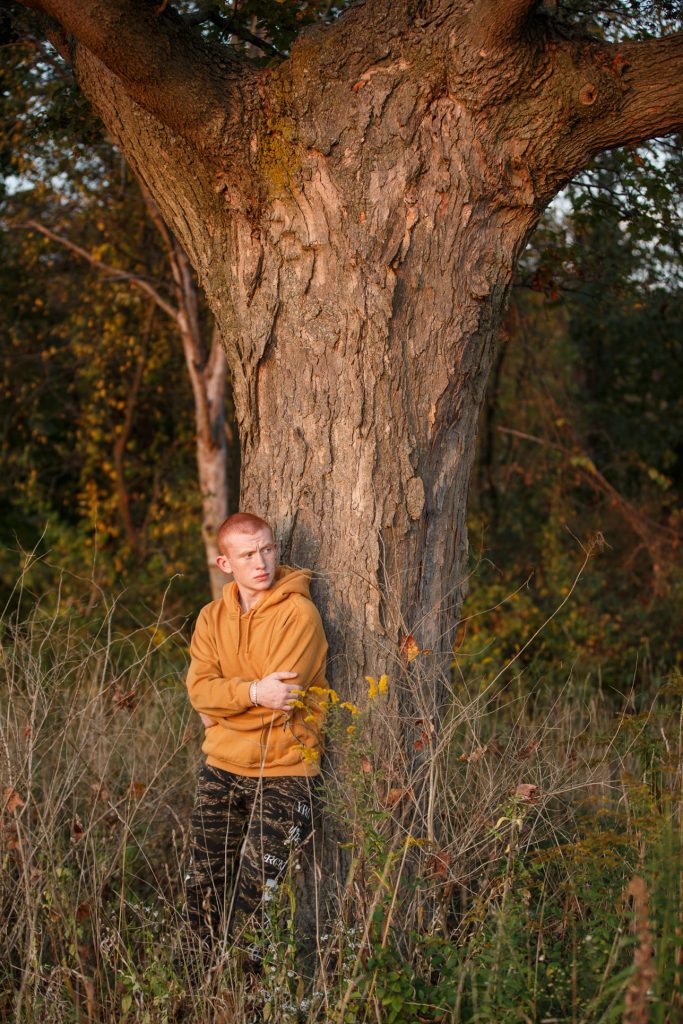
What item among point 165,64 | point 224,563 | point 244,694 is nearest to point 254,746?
point 244,694

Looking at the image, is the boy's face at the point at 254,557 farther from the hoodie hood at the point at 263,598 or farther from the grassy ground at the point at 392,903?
the grassy ground at the point at 392,903

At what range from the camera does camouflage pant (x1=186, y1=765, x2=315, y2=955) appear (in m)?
3.66

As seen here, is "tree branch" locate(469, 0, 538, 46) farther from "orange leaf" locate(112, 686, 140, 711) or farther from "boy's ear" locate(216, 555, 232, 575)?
"orange leaf" locate(112, 686, 140, 711)

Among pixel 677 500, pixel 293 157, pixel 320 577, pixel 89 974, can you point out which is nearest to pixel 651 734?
pixel 320 577

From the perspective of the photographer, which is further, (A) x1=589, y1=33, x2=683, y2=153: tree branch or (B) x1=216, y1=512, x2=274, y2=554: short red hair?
(A) x1=589, y1=33, x2=683, y2=153: tree branch

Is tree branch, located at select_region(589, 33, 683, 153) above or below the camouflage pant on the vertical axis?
above

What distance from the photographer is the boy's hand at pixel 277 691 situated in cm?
363

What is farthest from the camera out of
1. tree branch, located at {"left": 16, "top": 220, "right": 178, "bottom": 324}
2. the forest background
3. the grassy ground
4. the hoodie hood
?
tree branch, located at {"left": 16, "top": 220, "right": 178, "bottom": 324}

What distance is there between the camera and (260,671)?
386 cm

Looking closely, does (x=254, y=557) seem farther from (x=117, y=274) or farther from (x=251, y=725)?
(x=117, y=274)

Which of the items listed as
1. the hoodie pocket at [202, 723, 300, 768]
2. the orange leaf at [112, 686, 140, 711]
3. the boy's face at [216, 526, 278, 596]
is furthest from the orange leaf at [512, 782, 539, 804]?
the orange leaf at [112, 686, 140, 711]

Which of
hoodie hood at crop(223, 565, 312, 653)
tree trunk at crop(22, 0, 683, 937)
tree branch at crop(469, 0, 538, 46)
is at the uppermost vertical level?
tree branch at crop(469, 0, 538, 46)

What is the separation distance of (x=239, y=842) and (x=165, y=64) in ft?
9.91

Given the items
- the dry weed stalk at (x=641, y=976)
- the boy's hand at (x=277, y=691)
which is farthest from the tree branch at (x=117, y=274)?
the dry weed stalk at (x=641, y=976)
